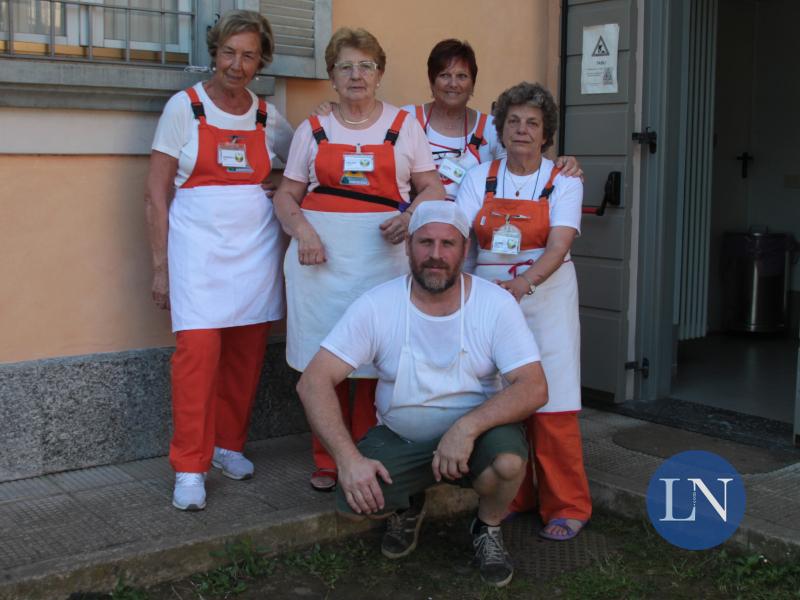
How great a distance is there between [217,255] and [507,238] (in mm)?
1207

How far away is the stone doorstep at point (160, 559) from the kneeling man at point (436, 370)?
0.27 metres

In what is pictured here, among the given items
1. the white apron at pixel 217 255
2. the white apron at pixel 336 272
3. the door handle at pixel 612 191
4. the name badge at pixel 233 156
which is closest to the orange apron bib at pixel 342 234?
the white apron at pixel 336 272

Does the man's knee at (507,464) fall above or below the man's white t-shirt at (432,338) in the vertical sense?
below

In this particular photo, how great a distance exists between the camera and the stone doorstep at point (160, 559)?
3615 millimetres

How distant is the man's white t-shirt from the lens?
4043 mm

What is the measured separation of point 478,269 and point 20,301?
6.41 feet

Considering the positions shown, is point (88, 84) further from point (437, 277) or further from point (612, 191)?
point (612, 191)

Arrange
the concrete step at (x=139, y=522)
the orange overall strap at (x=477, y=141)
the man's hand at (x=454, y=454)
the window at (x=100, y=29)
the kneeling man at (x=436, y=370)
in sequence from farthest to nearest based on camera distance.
→ the orange overall strap at (x=477, y=141)
the window at (x=100, y=29)
the kneeling man at (x=436, y=370)
the man's hand at (x=454, y=454)
the concrete step at (x=139, y=522)

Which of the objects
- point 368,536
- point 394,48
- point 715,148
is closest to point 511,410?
point 368,536

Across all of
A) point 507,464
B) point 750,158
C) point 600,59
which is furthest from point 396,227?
point 750,158

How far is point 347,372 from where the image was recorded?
4051mm

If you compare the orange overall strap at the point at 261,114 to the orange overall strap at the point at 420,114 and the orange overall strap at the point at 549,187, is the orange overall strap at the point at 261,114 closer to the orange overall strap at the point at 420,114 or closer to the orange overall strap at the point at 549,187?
the orange overall strap at the point at 420,114

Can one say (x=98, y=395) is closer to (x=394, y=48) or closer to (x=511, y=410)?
(x=511, y=410)

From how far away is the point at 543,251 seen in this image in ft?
14.5
